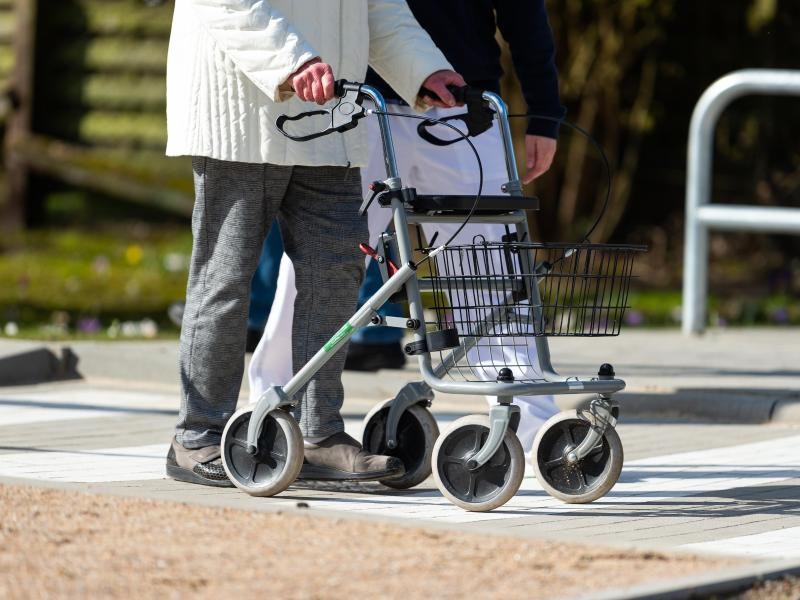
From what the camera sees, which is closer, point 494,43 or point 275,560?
point 275,560

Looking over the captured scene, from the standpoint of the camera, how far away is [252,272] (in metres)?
5.06

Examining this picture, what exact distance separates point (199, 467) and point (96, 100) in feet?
24.3

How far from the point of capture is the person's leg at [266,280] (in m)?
6.97

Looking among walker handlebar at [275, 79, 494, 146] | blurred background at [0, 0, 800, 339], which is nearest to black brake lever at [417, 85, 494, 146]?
walker handlebar at [275, 79, 494, 146]

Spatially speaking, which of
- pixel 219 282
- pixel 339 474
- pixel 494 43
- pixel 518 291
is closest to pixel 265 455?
pixel 339 474

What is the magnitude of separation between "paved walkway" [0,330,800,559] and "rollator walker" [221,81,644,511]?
102 mm

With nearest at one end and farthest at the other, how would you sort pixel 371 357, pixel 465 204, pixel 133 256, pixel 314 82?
pixel 314 82 < pixel 465 204 < pixel 371 357 < pixel 133 256

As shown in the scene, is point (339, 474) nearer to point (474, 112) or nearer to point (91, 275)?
point (474, 112)

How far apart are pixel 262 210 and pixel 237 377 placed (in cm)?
49

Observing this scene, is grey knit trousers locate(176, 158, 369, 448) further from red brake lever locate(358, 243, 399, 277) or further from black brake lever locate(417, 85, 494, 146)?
black brake lever locate(417, 85, 494, 146)

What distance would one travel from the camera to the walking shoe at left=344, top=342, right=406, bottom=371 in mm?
7609

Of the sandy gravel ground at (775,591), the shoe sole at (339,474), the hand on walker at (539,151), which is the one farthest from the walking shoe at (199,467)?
the sandy gravel ground at (775,591)

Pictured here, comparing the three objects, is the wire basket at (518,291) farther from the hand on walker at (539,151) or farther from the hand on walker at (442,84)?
the hand on walker at (539,151)

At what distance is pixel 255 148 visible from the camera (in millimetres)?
4910
